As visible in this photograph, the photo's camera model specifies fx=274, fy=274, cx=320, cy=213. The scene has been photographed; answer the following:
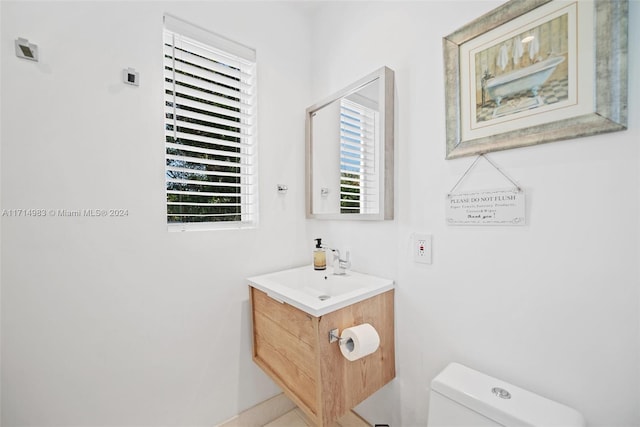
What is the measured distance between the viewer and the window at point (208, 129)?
134 cm

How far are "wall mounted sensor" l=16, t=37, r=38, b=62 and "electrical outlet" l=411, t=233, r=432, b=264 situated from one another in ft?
5.44

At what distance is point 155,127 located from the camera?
4.17 ft

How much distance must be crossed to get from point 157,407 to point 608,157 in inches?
78.4

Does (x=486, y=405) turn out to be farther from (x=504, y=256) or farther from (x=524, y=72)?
(x=524, y=72)

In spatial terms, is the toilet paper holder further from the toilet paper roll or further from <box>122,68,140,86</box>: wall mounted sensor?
<box>122,68,140,86</box>: wall mounted sensor

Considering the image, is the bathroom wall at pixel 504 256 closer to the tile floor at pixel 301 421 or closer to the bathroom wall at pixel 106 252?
the tile floor at pixel 301 421

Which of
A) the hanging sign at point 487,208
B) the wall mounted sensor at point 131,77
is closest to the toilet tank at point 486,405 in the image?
the hanging sign at point 487,208

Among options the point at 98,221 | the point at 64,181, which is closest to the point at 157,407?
the point at 98,221

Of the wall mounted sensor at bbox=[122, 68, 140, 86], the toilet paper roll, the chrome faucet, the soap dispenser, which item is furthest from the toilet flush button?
the wall mounted sensor at bbox=[122, 68, 140, 86]

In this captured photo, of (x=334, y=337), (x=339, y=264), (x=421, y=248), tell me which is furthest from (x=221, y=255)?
(x=421, y=248)

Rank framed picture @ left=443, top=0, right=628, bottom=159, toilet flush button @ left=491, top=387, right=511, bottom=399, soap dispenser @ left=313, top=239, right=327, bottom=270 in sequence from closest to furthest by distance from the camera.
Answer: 1. framed picture @ left=443, top=0, right=628, bottom=159
2. toilet flush button @ left=491, top=387, right=511, bottom=399
3. soap dispenser @ left=313, top=239, right=327, bottom=270

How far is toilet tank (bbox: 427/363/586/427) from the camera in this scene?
803 millimetres

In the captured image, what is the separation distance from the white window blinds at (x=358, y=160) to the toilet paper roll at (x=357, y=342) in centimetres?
56

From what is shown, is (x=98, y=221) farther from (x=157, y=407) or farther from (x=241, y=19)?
(x=241, y=19)
